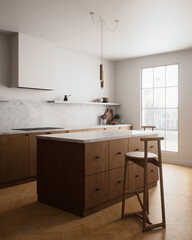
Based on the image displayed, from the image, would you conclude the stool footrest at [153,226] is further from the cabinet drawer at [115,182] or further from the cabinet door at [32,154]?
the cabinet door at [32,154]

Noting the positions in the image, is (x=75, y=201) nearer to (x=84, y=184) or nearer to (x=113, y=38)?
(x=84, y=184)

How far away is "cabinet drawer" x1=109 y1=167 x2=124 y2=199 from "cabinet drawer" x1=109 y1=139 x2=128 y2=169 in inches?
3.0

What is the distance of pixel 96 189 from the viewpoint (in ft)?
9.53

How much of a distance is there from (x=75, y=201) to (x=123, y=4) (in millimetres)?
2644

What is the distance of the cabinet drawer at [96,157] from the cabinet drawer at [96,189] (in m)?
0.07

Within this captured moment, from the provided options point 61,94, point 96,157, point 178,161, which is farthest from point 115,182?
point 178,161

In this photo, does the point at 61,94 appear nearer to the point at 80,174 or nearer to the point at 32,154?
the point at 32,154

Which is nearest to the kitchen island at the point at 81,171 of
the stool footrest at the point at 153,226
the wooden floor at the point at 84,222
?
the wooden floor at the point at 84,222

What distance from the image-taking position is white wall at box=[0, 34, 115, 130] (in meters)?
4.69

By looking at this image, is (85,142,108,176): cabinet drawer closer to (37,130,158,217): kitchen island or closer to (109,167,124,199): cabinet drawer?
(37,130,158,217): kitchen island

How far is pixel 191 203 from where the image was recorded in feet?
10.7

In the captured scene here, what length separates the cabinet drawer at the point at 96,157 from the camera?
2.78 meters

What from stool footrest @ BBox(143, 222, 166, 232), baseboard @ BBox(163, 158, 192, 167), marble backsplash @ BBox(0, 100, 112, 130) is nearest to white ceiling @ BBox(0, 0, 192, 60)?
marble backsplash @ BBox(0, 100, 112, 130)

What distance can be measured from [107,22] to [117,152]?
86.2 inches
